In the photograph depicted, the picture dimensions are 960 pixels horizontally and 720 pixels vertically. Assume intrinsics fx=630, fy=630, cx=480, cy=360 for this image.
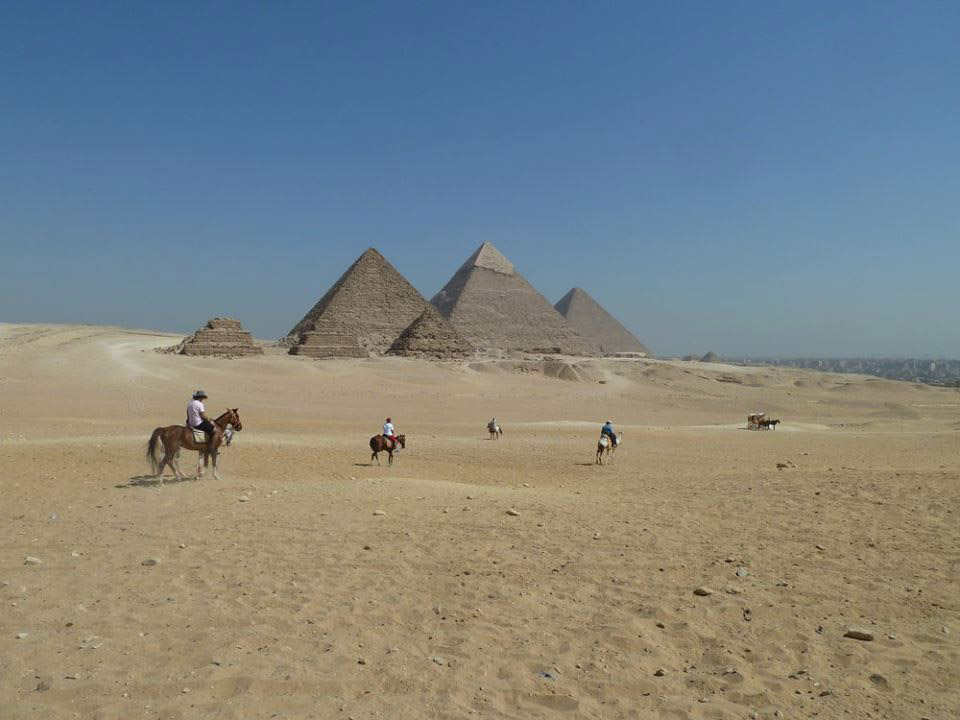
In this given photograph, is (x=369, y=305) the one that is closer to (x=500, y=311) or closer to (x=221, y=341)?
(x=221, y=341)

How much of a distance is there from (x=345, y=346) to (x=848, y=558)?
139 ft

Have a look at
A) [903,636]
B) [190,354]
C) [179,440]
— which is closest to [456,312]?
[190,354]

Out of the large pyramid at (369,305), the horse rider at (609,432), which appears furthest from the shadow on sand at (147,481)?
the large pyramid at (369,305)

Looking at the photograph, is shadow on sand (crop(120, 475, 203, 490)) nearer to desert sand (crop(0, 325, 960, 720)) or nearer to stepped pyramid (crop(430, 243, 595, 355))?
desert sand (crop(0, 325, 960, 720))

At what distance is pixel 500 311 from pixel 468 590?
7528cm

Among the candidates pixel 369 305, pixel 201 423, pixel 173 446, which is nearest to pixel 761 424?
pixel 201 423

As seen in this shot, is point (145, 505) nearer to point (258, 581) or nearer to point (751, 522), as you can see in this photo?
point (258, 581)

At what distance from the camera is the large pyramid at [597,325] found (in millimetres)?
99312

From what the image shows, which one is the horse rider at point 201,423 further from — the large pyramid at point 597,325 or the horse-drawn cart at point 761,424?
the large pyramid at point 597,325

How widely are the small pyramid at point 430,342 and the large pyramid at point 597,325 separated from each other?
165 ft

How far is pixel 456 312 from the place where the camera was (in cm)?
7594

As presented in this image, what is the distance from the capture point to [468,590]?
4547 mm

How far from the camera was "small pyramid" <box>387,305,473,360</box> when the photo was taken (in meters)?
48.0

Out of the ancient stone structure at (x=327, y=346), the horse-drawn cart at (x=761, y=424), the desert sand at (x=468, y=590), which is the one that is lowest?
the horse-drawn cart at (x=761, y=424)
